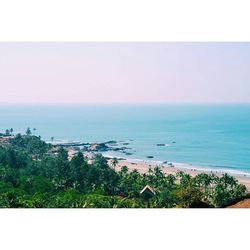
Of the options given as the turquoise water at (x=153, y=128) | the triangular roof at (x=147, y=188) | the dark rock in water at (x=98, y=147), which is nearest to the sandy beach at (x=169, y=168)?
the turquoise water at (x=153, y=128)

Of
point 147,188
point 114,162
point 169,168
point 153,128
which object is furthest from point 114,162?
point 153,128

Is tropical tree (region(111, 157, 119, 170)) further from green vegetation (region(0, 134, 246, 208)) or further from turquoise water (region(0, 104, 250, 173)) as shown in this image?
turquoise water (region(0, 104, 250, 173))

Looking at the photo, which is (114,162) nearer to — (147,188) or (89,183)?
(89,183)

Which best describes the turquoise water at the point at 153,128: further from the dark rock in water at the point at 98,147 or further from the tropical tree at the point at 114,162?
the tropical tree at the point at 114,162
